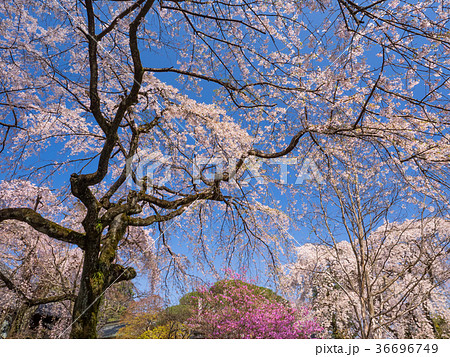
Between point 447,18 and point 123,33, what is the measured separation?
3645mm

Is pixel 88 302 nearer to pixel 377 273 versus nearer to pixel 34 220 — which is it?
pixel 34 220

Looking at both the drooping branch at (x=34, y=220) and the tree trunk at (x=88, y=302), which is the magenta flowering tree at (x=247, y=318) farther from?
the drooping branch at (x=34, y=220)

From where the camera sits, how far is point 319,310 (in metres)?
8.23

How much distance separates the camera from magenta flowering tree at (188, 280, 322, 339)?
6.22 meters

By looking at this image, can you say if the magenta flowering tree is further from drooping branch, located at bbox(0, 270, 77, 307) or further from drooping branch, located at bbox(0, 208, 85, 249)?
drooping branch, located at bbox(0, 208, 85, 249)

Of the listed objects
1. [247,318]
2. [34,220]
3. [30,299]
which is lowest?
[247,318]

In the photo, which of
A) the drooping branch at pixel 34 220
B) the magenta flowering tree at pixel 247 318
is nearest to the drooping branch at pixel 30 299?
the drooping branch at pixel 34 220

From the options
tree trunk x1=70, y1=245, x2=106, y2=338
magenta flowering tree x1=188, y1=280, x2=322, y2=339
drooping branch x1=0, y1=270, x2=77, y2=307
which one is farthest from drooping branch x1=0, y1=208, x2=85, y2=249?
magenta flowering tree x1=188, y1=280, x2=322, y2=339

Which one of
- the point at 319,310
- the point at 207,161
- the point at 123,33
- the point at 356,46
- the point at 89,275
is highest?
the point at 123,33

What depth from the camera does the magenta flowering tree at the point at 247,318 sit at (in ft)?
20.4

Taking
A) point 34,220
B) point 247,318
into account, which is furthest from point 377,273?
point 34,220

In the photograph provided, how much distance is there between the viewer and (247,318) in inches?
246
